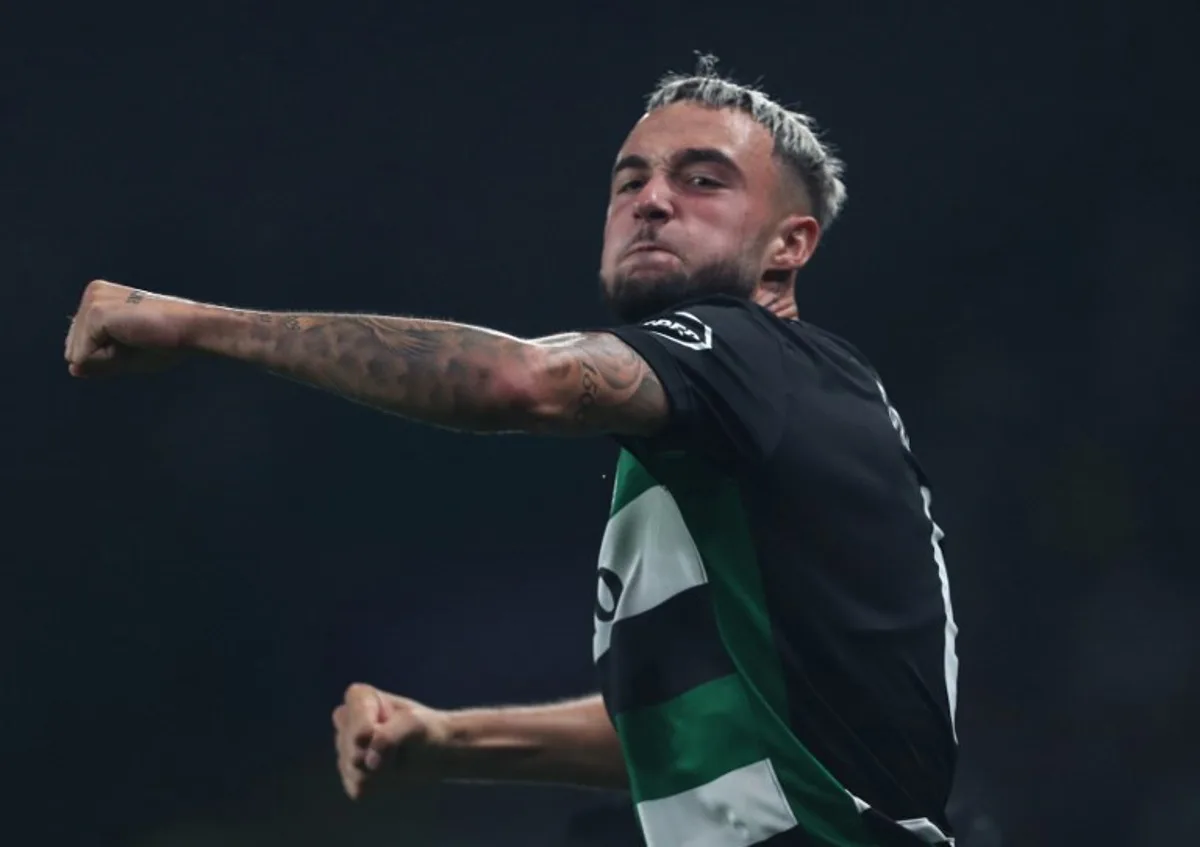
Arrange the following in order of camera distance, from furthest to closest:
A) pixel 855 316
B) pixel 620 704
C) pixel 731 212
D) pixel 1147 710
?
pixel 855 316 < pixel 1147 710 < pixel 731 212 < pixel 620 704

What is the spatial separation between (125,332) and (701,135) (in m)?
1.01

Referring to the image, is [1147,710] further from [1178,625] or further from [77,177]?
[77,177]

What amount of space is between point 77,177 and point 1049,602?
267 centimetres

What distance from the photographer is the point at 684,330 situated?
1958 mm

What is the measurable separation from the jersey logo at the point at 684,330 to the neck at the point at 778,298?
1.67 feet

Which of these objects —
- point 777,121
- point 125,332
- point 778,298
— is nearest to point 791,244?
point 778,298

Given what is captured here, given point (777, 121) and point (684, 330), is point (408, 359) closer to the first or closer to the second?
point (684, 330)

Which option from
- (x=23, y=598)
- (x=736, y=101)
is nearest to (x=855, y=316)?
(x=736, y=101)

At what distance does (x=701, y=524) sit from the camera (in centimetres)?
206

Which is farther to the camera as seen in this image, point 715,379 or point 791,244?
point 791,244

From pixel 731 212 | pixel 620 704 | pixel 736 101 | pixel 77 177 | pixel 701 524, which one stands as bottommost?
pixel 620 704

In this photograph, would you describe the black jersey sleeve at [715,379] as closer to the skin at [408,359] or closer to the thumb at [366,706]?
the skin at [408,359]

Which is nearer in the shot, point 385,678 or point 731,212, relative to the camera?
point 731,212

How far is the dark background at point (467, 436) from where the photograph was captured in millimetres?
4098
